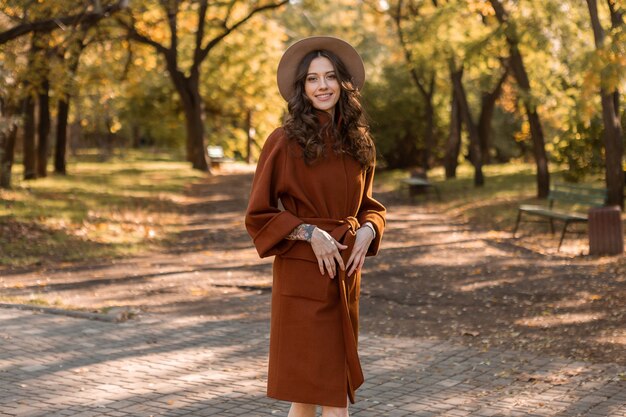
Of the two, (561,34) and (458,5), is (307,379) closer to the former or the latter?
(561,34)

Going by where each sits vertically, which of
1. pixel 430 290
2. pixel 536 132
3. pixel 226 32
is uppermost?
pixel 226 32

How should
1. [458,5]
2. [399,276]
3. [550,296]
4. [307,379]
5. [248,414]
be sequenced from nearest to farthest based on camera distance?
1. [307,379]
2. [248,414]
3. [550,296]
4. [399,276]
5. [458,5]

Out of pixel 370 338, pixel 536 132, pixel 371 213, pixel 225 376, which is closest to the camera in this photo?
pixel 371 213

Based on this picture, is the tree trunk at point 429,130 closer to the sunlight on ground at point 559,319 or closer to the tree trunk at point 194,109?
the tree trunk at point 194,109

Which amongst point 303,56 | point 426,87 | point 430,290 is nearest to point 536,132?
point 430,290

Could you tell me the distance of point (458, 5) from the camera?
25.3 meters

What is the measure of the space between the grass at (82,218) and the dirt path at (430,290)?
35.0 inches

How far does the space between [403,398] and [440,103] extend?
1374 inches

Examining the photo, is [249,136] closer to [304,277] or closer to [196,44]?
[196,44]

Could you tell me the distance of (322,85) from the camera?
4.54 metres

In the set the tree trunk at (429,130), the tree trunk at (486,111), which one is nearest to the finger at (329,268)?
the tree trunk at (486,111)

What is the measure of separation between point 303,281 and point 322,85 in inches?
33.7

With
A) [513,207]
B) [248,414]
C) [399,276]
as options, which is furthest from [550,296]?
[513,207]

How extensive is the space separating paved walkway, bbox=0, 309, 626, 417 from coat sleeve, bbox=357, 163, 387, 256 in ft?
6.71
